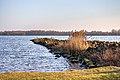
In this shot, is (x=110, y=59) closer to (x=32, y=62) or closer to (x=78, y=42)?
(x=32, y=62)

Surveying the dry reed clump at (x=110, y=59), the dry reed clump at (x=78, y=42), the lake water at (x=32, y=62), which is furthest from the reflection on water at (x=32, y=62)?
the dry reed clump at (x=110, y=59)

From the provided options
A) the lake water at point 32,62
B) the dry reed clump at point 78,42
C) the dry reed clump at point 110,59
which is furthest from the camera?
the dry reed clump at point 78,42

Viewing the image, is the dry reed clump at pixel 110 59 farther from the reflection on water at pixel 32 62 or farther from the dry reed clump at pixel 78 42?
the dry reed clump at pixel 78 42

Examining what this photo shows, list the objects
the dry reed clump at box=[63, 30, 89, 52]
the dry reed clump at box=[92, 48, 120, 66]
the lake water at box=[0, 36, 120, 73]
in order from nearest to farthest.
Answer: the dry reed clump at box=[92, 48, 120, 66] → the lake water at box=[0, 36, 120, 73] → the dry reed clump at box=[63, 30, 89, 52]

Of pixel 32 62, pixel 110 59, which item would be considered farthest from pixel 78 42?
pixel 110 59

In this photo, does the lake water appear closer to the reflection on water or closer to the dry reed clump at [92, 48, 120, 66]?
the reflection on water

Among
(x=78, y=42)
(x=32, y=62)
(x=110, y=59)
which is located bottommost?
(x=32, y=62)

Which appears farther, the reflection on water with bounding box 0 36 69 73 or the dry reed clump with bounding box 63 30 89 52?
the dry reed clump with bounding box 63 30 89 52

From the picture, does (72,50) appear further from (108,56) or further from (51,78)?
(51,78)

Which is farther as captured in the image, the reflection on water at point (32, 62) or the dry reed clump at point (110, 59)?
the reflection on water at point (32, 62)

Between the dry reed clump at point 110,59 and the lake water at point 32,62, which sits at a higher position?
the dry reed clump at point 110,59

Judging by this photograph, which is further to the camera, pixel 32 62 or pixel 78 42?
pixel 78 42

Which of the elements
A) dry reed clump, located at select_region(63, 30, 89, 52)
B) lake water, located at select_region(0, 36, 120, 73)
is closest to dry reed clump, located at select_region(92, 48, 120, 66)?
lake water, located at select_region(0, 36, 120, 73)

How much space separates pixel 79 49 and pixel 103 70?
1881cm
